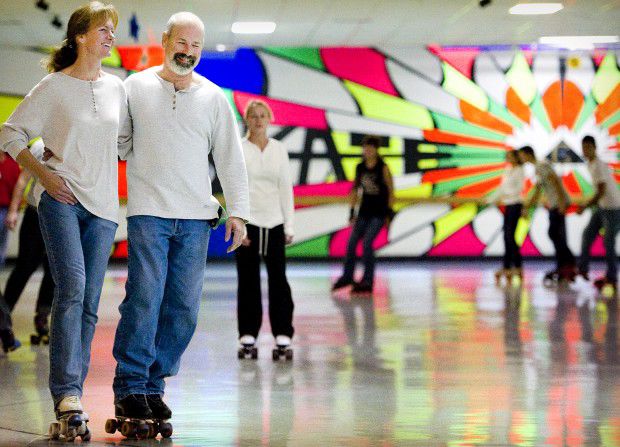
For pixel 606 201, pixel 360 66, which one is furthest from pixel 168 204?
pixel 360 66

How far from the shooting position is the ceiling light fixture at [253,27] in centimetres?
1418

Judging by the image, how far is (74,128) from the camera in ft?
12.5

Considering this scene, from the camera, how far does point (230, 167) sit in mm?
3938

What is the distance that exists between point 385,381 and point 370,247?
5.88 meters

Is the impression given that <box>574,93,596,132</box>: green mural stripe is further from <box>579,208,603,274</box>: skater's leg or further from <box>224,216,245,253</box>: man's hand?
<box>224,216,245,253</box>: man's hand

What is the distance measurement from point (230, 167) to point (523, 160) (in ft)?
29.1

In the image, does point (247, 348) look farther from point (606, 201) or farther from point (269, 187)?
point (606, 201)

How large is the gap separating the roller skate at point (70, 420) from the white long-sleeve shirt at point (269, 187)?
2.49m

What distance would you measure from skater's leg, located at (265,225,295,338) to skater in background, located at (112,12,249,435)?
2.23 m

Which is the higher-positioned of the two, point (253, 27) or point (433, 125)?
point (253, 27)

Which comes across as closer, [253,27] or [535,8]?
[535,8]

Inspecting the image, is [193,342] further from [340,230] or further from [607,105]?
[607,105]

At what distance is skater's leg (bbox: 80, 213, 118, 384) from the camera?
Answer: 3.87m

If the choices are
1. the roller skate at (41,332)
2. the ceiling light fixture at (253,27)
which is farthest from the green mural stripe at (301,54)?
the roller skate at (41,332)
